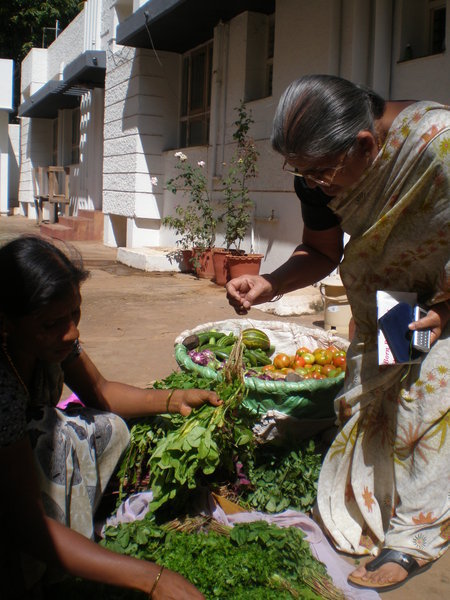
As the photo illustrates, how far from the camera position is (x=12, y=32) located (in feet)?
96.0

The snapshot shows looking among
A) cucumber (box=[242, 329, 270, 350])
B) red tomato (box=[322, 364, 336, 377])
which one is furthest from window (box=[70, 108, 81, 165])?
red tomato (box=[322, 364, 336, 377])

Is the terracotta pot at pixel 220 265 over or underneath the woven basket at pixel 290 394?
over

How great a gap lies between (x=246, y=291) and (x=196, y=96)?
9188 millimetres

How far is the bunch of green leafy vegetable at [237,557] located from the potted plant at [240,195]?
6145mm

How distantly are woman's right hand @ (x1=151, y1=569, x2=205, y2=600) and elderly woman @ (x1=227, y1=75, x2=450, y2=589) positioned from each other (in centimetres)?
87

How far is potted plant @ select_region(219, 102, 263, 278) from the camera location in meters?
8.47

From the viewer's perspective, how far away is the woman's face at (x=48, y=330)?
2023mm

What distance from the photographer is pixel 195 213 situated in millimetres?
10398

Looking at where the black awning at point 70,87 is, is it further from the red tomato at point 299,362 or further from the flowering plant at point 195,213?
the red tomato at point 299,362

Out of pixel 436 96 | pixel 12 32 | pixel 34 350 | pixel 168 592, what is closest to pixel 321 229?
pixel 34 350

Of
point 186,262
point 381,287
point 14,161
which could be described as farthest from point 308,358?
point 14,161

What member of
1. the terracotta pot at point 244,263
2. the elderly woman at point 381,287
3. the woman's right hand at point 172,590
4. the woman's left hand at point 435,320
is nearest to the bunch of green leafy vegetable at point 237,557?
the elderly woman at point 381,287

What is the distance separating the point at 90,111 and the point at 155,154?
5607 millimetres

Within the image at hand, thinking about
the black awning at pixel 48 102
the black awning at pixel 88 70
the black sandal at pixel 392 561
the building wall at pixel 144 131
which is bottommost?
the black sandal at pixel 392 561
